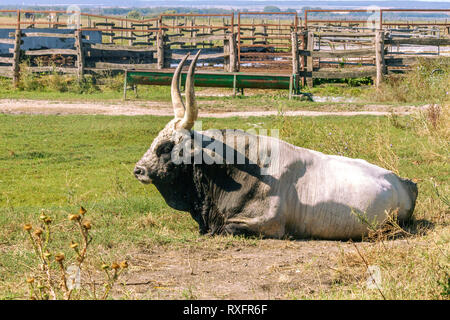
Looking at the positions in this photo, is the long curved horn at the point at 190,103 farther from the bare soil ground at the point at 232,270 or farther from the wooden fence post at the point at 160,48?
the wooden fence post at the point at 160,48

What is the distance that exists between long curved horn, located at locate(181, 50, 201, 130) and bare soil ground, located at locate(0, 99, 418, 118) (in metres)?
10.0

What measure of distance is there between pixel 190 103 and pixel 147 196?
3184 millimetres

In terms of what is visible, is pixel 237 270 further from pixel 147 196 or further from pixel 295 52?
pixel 295 52

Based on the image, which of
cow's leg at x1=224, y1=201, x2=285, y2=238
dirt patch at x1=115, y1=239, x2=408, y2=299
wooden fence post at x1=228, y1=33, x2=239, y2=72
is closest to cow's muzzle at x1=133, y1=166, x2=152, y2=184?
dirt patch at x1=115, y1=239, x2=408, y2=299

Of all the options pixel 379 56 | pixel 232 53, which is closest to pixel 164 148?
pixel 379 56

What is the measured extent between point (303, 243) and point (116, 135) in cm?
833

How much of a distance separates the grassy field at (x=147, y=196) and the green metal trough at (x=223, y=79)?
16.9 ft

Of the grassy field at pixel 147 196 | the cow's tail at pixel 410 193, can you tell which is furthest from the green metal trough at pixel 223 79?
the cow's tail at pixel 410 193

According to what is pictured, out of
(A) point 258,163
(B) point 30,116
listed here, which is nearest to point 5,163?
(B) point 30,116

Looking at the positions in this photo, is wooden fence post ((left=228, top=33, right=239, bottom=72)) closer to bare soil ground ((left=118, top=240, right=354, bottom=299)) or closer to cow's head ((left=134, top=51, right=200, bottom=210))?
cow's head ((left=134, top=51, right=200, bottom=210))

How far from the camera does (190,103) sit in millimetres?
7457

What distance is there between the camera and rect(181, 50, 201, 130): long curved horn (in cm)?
737

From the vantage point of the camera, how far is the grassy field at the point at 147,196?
19.1ft

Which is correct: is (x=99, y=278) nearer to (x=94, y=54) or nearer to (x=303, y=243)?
(x=303, y=243)
